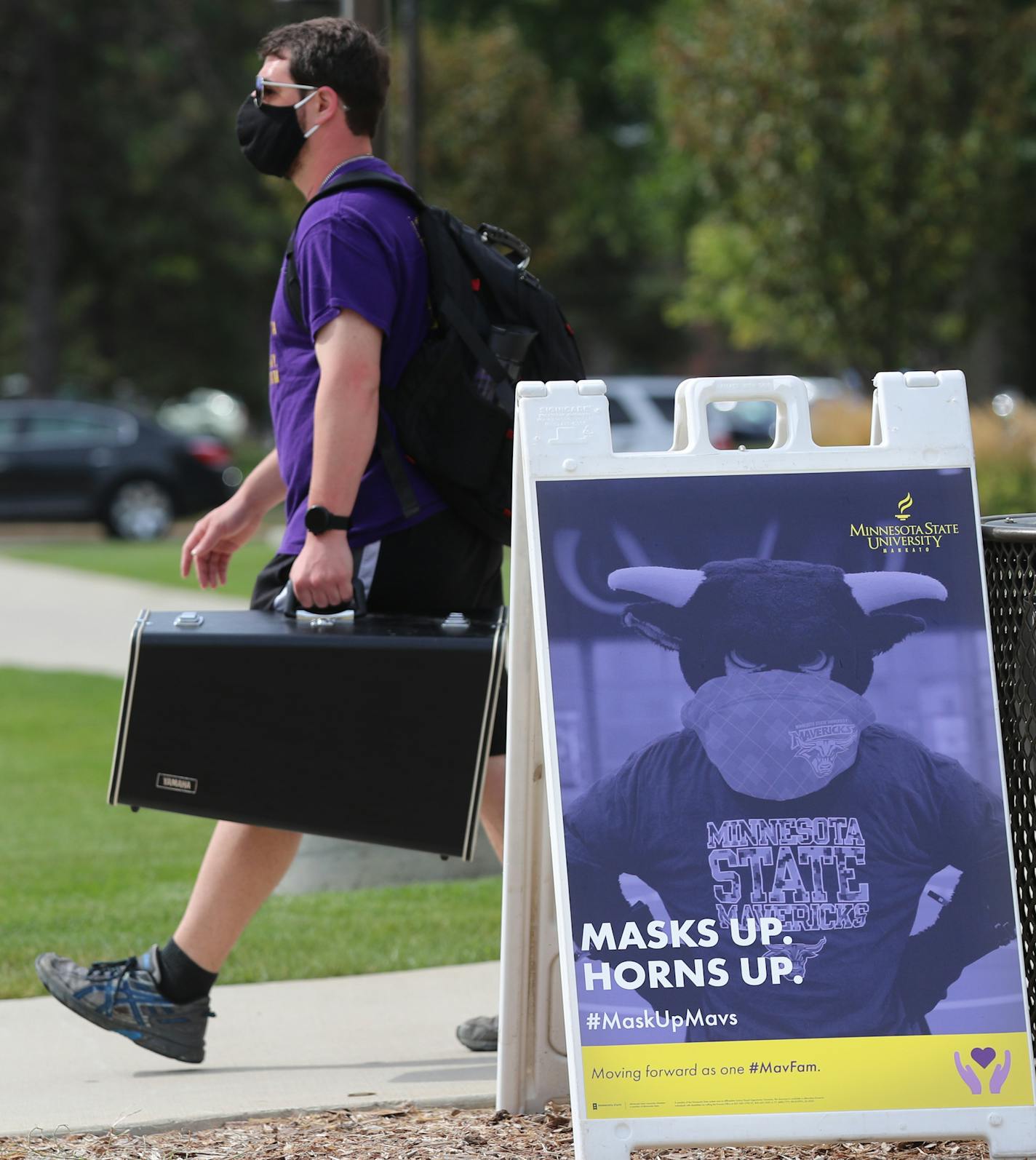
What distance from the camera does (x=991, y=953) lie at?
9.39 ft

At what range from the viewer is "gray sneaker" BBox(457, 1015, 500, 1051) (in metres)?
4.06

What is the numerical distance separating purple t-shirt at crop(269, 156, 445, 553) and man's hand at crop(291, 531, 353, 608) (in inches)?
5.0

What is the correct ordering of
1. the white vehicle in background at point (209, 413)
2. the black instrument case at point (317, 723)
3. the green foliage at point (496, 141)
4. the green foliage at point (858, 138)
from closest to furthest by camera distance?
the black instrument case at point (317, 723), the green foliage at point (858, 138), the green foliage at point (496, 141), the white vehicle in background at point (209, 413)

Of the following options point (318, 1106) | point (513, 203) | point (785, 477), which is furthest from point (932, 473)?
point (513, 203)

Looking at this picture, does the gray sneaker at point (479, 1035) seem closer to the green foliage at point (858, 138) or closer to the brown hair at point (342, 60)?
the brown hair at point (342, 60)

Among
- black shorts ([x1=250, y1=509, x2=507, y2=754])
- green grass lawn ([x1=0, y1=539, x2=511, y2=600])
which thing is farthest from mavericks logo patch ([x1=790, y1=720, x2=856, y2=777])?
green grass lawn ([x1=0, y1=539, x2=511, y2=600])

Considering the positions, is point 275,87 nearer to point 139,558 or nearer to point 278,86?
point 278,86

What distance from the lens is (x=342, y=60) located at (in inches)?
151

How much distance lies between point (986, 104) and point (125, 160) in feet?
73.3

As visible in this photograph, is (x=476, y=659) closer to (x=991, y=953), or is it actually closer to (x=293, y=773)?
(x=293, y=773)

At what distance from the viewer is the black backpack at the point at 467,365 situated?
3680 millimetres

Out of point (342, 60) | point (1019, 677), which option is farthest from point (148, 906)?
point (1019, 677)

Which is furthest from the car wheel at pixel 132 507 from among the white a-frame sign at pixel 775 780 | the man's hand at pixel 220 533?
the white a-frame sign at pixel 775 780

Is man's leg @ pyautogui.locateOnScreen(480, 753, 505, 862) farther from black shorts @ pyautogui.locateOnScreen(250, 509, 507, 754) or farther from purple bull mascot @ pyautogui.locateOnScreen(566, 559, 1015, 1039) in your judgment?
purple bull mascot @ pyautogui.locateOnScreen(566, 559, 1015, 1039)
